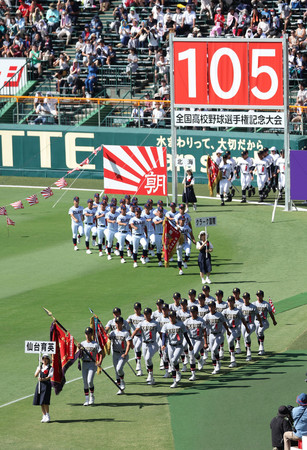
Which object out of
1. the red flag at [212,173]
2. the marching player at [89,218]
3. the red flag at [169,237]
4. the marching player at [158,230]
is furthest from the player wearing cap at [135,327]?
the red flag at [212,173]

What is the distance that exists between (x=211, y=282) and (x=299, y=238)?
610 centimetres

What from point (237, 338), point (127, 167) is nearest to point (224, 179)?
point (127, 167)

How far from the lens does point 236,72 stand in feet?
129

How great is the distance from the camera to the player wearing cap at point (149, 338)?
76.4 ft

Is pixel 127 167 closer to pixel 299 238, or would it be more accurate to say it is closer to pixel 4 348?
pixel 299 238

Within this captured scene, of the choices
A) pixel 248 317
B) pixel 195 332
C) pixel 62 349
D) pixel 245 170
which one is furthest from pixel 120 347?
pixel 245 170

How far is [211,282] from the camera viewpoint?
31469 millimetres

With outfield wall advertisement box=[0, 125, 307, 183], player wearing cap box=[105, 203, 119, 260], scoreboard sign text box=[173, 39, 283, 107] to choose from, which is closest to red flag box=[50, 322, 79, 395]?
player wearing cap box=[105, 203, 119, 260]

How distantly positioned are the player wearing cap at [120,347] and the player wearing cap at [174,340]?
959 millimetres

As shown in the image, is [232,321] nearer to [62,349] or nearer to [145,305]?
[62,349]

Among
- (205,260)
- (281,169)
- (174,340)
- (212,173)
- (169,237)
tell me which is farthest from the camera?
(212,173)

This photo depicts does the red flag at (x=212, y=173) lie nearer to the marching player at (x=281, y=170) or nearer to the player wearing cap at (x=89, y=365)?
the marching player at (x=281, y=170)

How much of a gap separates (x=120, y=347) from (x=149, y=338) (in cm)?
86


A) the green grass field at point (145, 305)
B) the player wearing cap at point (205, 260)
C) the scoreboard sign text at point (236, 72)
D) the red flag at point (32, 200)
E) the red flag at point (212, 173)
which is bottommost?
the green grass field at point (145, 305)
